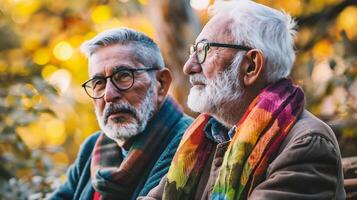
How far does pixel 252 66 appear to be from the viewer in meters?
2.75

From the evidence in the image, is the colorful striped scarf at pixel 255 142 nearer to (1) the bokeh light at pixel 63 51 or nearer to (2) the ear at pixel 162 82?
(2) the ear at pixel 162 82

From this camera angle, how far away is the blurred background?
474 centimetres

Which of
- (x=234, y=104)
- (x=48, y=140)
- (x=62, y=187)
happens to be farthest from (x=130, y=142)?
(x=48, y=140)

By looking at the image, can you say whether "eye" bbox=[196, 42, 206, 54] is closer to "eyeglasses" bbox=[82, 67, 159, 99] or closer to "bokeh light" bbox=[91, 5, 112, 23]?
"eyeglasses" bbox=[82, 67, 159, 99]

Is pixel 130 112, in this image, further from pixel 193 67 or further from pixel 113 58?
pixel 193 67

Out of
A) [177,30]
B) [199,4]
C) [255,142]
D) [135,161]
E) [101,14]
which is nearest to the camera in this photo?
[255,142]

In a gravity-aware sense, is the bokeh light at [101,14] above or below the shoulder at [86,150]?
above

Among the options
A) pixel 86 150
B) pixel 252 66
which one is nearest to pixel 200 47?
pixel 252 66

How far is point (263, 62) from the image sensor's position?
2697 millimetres

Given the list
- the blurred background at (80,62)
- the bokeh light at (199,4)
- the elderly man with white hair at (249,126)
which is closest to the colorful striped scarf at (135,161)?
the elderly man with white hair at (249,126)

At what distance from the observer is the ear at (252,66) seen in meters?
2.70

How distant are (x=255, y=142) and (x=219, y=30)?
0.58 metres

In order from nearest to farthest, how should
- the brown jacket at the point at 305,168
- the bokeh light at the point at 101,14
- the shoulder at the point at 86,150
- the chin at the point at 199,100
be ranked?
the brown jacket at the point at 305,168
the chin at the point at 199,100
the shoulder at the point at 86,150
the bokeh light at the point at 101,14

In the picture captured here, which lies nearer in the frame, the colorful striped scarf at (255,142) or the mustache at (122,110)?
the colorful striped scarf at (255,142)
